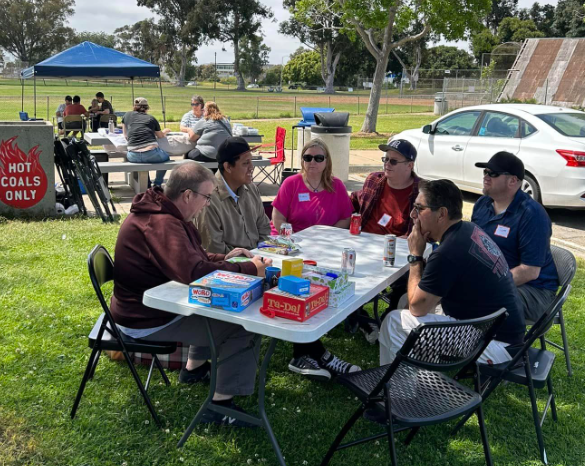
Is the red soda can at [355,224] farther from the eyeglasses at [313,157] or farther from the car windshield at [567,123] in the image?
the car windshield at [567,123]

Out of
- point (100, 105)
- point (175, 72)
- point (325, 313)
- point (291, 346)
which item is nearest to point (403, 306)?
point (291, 346)

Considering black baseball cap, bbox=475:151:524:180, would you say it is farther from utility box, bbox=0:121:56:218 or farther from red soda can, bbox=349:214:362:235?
utility box, bbox=0:121:56:218

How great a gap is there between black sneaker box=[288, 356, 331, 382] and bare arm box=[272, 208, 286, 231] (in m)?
1.27

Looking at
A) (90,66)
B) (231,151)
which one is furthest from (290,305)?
(90,66)

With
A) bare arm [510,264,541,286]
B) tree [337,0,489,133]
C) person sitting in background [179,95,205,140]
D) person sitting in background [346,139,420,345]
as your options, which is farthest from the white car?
tree [337,0,489,133]

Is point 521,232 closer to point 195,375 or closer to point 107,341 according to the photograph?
point 195,375

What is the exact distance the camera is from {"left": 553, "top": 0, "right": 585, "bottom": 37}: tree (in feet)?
190

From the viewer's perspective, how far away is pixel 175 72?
7856cm

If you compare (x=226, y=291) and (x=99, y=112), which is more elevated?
(x=99, y=112)

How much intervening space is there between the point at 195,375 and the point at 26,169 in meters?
5.18

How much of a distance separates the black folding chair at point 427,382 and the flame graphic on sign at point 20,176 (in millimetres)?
6216

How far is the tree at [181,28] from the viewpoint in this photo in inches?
2712

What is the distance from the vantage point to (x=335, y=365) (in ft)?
12.6

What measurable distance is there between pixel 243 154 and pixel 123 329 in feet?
5.02
